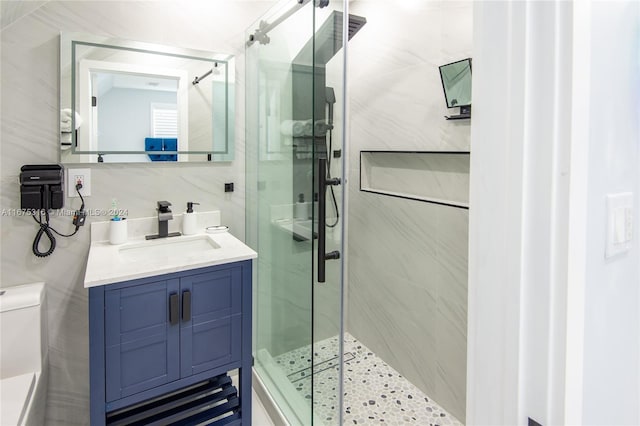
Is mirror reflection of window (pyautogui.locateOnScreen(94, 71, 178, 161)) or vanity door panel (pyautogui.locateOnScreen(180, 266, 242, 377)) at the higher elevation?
Answer: mirror reflection of window (pyautogui.locateOnScreen(94, 71, 178, 161))

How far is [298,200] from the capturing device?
1710 mm

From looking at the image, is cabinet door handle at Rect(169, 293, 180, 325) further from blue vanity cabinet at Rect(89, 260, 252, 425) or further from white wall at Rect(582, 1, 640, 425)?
white wall at Rect(582, 1, 640, 425)

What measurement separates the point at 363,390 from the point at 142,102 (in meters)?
1.96

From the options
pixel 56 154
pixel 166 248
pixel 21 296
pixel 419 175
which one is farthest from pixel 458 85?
pixel 21 296

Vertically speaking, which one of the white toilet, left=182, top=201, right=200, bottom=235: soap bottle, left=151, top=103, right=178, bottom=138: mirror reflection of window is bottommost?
the white toilet

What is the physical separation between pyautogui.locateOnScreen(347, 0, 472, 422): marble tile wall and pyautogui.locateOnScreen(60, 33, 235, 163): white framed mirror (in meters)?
0.92

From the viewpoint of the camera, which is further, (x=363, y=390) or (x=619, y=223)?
(x=363, y=390)

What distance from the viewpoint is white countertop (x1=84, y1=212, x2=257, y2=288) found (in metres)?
1.46

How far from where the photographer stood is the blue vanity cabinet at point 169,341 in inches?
56.2

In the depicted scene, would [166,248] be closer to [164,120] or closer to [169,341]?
[169,341]

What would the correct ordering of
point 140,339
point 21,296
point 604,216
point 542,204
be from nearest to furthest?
point 542,204
point 604,216
point 140,339
point 21,296

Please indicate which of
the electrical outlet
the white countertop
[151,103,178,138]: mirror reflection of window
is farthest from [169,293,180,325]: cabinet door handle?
[151,103,178,138]: mirror reflection of window

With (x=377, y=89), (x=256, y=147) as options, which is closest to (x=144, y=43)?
(x=256, y=147)

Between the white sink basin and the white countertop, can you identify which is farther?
the white sink basin
